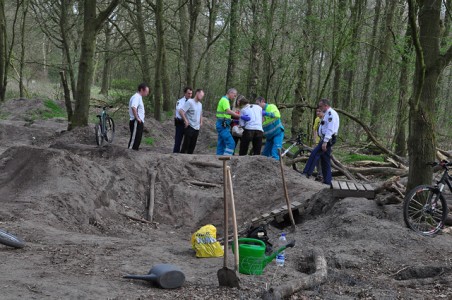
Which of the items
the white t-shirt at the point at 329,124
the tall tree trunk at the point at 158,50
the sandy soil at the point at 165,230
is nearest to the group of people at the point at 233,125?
the white t-shirt at the point at 329,124

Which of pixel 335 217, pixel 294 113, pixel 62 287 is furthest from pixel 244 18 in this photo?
pixel 62 287

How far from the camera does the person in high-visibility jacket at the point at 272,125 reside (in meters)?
13.7

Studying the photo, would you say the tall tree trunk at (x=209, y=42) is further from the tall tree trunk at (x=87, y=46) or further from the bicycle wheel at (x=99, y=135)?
the bicycle wheel at (x=99, y=135)

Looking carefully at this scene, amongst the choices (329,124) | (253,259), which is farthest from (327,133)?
(253,259)

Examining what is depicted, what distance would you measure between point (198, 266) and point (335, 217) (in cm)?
338

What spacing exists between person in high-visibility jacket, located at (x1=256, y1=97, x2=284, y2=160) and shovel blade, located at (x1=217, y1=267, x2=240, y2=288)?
8.52 meters

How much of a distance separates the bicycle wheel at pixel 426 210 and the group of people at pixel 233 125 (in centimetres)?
369

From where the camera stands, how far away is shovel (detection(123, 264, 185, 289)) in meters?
5.25

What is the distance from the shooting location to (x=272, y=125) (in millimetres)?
13766

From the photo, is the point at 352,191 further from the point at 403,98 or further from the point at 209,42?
the point at 209,42

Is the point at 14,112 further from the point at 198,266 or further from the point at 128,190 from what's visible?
the point at 198,266

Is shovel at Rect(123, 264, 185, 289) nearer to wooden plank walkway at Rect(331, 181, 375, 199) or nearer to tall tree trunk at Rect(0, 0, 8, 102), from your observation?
wooden plank walkway at Rect(331, 181, 375, 199)

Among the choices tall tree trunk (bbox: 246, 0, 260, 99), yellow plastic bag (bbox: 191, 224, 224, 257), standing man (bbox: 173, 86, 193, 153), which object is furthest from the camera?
tall tree trunk (bbox: 246, 0, 260, 99)

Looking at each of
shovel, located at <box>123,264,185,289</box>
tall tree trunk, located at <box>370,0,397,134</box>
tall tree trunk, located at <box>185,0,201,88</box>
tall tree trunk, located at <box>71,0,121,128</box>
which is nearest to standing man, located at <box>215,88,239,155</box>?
tall tree trunk, located at <box>71,0,121,128</box>
